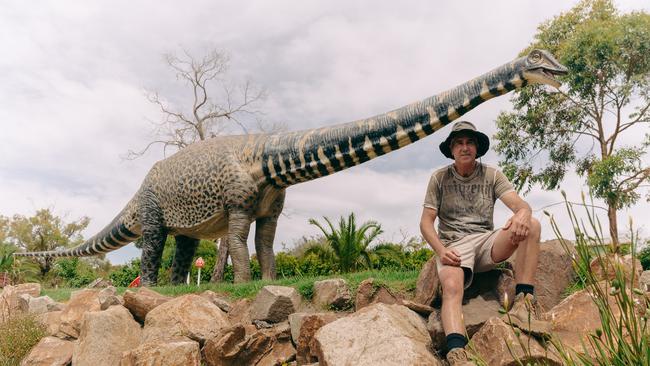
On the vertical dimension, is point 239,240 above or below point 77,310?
above

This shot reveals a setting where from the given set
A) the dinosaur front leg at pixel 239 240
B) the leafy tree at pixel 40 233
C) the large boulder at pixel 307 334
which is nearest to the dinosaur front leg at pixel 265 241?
the dinosaur front leg at pixel 239 240

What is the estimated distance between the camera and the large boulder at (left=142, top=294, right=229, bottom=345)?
211 inches

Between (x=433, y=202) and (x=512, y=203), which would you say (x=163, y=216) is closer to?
(x=433, y=202)

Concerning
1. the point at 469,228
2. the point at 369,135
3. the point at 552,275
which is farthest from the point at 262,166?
the point at 552,275

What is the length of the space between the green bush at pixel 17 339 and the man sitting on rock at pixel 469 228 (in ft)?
18.3

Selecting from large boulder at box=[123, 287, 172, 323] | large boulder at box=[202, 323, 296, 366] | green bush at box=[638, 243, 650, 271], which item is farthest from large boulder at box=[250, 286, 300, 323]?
green bush at box=[638, 243, 650, 271]

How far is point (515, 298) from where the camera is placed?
13.1 ft

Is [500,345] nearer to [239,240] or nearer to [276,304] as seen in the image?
[276,304]

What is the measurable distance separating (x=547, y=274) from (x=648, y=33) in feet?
48.9

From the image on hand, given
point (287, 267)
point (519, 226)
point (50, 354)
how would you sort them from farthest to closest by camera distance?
point (287, 267) → point (50, 354) → point (519, 226)

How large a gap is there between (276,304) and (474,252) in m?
2.10

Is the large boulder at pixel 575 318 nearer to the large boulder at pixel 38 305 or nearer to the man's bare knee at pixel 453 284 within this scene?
the man's bare knee at pixel 453 284

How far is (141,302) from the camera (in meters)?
6.05

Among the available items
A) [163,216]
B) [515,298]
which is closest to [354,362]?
[515,298]
